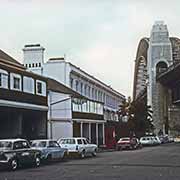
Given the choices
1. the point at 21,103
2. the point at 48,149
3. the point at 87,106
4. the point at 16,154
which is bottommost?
the point at 16,154

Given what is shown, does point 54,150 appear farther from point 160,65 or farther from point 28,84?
point 160,65

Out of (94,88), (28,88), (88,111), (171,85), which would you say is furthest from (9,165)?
(171,85)

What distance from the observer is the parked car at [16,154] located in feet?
86.1

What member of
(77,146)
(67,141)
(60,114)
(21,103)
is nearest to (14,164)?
(77,146)

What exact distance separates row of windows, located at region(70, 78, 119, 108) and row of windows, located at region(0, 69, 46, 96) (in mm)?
26449

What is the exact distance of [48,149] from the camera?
3272 centimetres

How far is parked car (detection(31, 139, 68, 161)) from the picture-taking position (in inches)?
1264

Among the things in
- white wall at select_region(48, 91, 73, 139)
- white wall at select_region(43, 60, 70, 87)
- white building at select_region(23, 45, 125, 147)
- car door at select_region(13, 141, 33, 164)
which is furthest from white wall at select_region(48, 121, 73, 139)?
car door at select_region(13, 141, 33, 164)

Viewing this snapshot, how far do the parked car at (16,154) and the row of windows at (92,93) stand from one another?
49.6 metres

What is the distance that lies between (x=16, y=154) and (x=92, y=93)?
6808cm

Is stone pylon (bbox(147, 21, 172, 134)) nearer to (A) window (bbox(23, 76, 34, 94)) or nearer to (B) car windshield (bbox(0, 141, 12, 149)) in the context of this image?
(A) window (bbox(23, 76, 34, 94))

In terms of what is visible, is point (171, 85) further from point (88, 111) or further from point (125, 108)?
point (88, 111)

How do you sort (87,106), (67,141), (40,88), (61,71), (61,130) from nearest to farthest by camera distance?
(67,141), (40,88), (61,130), (87,106), (61,71)

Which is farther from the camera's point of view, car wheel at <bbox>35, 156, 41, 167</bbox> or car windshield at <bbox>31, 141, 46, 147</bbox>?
car windshield at <bbox>31, 141, 46, 147</bbox>
